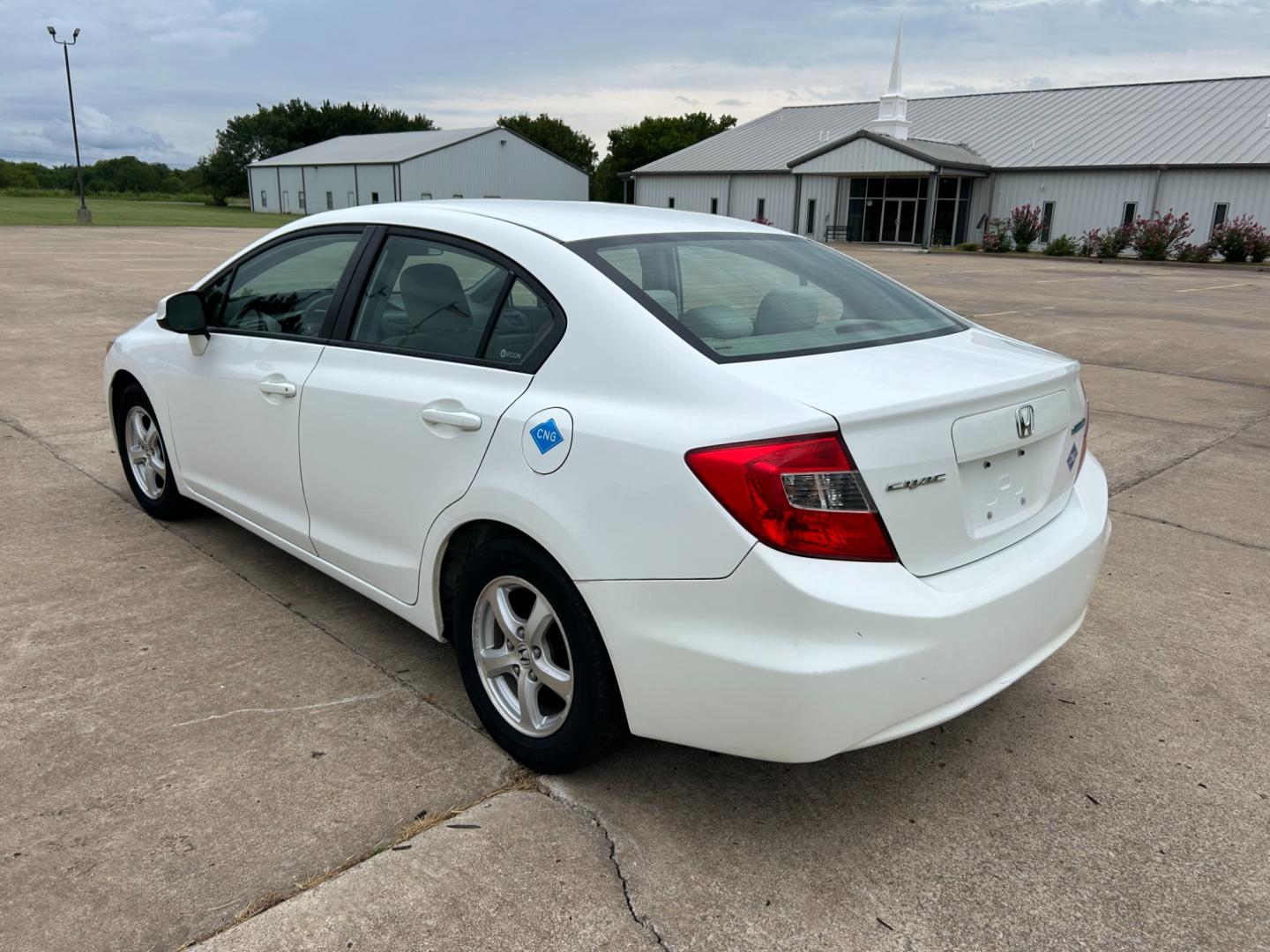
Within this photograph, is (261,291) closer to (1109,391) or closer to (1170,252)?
(1109,391)

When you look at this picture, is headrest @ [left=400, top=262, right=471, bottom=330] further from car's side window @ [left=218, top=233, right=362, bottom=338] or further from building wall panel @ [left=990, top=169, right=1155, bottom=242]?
building wall panel @ [left=990, top=169, right=1155, bottom=242]

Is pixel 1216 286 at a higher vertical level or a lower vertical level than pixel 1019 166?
lower

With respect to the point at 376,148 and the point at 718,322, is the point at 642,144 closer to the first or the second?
the point at 376,148

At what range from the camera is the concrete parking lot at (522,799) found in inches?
90.7

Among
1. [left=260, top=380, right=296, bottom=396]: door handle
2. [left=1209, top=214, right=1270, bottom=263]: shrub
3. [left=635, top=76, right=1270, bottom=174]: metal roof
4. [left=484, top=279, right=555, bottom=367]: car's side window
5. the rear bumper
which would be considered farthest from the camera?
[left=635, top=76, right=1270, bottom=174]: metal roof

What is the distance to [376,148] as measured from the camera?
68.4 m

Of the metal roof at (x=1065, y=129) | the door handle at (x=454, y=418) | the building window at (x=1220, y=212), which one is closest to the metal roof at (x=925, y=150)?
the metal roof at (x=1065, y=129)

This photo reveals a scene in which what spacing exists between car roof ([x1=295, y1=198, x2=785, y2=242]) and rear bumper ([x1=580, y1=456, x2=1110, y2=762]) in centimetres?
122

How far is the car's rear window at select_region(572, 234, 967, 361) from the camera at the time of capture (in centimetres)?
272

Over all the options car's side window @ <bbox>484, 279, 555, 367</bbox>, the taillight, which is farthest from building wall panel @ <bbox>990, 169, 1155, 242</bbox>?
the taillight

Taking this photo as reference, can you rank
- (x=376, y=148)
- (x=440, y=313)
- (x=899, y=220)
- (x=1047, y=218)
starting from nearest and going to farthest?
1. (x=440, y=313)
2. (x=1047, y=218)
3. (x=899, y=220)
4. (x=376, y=148)

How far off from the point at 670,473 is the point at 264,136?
3933 inches

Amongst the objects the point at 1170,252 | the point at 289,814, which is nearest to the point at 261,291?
the point at 289,814

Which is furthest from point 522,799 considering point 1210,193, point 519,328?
point 1210,193
